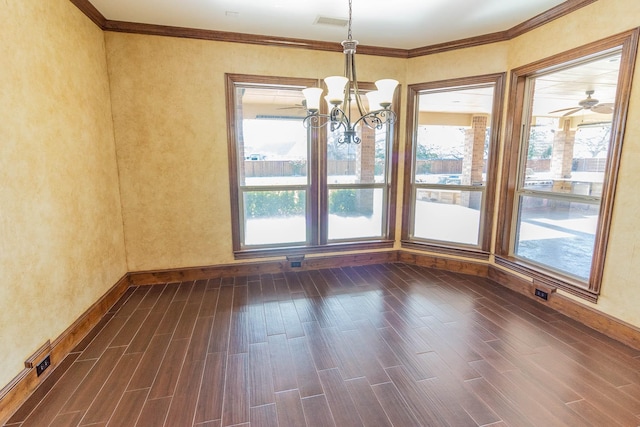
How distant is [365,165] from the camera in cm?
420

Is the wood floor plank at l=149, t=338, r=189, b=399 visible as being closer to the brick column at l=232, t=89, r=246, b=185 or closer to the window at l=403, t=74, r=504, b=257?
the brick column at l=232, t=89, r=246, b=185

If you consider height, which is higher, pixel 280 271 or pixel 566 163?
pixel 566 163

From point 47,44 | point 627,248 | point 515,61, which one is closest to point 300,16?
point 47,44

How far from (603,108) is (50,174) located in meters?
4.51

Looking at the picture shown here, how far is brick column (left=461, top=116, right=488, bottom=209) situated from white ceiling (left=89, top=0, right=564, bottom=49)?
1.04 m

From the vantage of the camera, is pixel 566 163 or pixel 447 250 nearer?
pixel 566 163

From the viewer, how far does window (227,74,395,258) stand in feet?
12.2

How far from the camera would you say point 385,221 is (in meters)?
4.36

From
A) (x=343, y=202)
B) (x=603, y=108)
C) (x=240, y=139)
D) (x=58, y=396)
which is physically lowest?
(x=58, y=396)

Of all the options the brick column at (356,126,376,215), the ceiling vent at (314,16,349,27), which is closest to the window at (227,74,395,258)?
the brick column at (356,126,376,215)

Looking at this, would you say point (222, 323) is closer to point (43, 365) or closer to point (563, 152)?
point (43, 365)

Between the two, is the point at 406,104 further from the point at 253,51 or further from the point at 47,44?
the point at 47,44

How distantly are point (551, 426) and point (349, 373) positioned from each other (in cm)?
115

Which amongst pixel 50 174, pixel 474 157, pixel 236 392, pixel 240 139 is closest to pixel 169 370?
pixel 236 392
